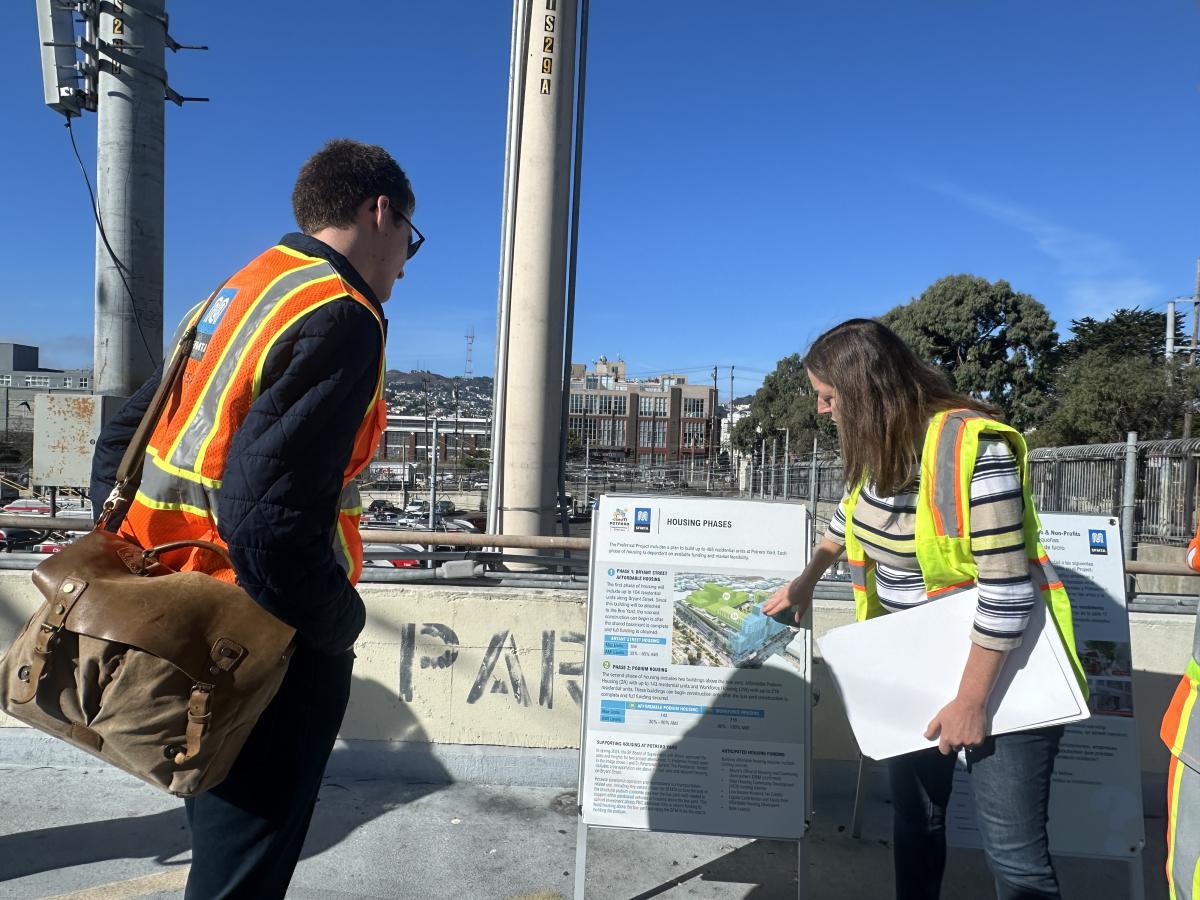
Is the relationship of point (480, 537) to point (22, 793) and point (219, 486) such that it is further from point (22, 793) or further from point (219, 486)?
point (219, 486)

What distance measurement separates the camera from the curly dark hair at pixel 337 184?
6.09 feet

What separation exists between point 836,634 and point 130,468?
1.85 meters

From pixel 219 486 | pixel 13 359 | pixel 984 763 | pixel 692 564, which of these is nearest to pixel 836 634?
pixel 984 763

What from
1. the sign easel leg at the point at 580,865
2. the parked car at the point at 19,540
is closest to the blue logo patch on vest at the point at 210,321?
the sign easel leg at the point at 580,865

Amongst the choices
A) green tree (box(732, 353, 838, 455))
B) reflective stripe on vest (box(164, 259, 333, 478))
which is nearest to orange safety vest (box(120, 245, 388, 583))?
reflective stripe on vest (box(164, 259, 333, 478))

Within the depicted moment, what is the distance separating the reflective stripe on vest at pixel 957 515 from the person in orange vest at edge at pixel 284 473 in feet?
4.54

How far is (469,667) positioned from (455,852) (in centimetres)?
90

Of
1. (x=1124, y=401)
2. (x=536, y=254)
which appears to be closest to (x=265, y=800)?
(x=536, y=254)

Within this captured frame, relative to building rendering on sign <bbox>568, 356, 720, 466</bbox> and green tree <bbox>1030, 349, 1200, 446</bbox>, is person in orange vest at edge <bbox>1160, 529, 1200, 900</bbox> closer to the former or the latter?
green tree <bbox>1030, 349, 1200, 446</bbox>

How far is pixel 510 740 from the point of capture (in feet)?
13.9

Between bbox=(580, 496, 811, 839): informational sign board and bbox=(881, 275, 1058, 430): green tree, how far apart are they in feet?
113

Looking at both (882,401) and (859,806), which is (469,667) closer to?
(859,806)

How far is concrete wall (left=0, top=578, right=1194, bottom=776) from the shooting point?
4215 mm

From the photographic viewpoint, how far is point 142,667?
1.42m
